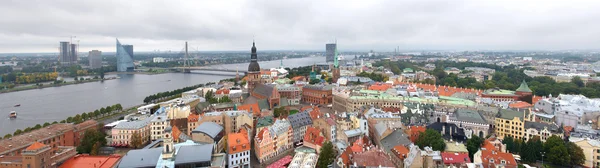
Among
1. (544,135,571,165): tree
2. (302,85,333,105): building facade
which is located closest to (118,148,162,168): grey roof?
(544,135,571,165): tree

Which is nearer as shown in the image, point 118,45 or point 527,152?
point 527,152

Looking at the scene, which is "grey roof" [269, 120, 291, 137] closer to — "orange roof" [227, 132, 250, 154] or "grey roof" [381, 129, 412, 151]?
"orange roof" [227, 132, 250, 154]

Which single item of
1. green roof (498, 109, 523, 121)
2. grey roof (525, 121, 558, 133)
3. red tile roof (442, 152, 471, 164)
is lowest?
red tile roof (442, 152, 471, 164)

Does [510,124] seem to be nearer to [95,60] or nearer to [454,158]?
[454,158]

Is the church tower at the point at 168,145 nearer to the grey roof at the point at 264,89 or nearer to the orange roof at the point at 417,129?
the orange roof at the point at 417,129

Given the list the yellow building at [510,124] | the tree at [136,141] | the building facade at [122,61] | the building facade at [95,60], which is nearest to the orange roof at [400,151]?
the yellow building at [510,124]

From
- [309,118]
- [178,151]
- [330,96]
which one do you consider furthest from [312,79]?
[178,151]

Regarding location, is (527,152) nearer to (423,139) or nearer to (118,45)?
(423,139)
